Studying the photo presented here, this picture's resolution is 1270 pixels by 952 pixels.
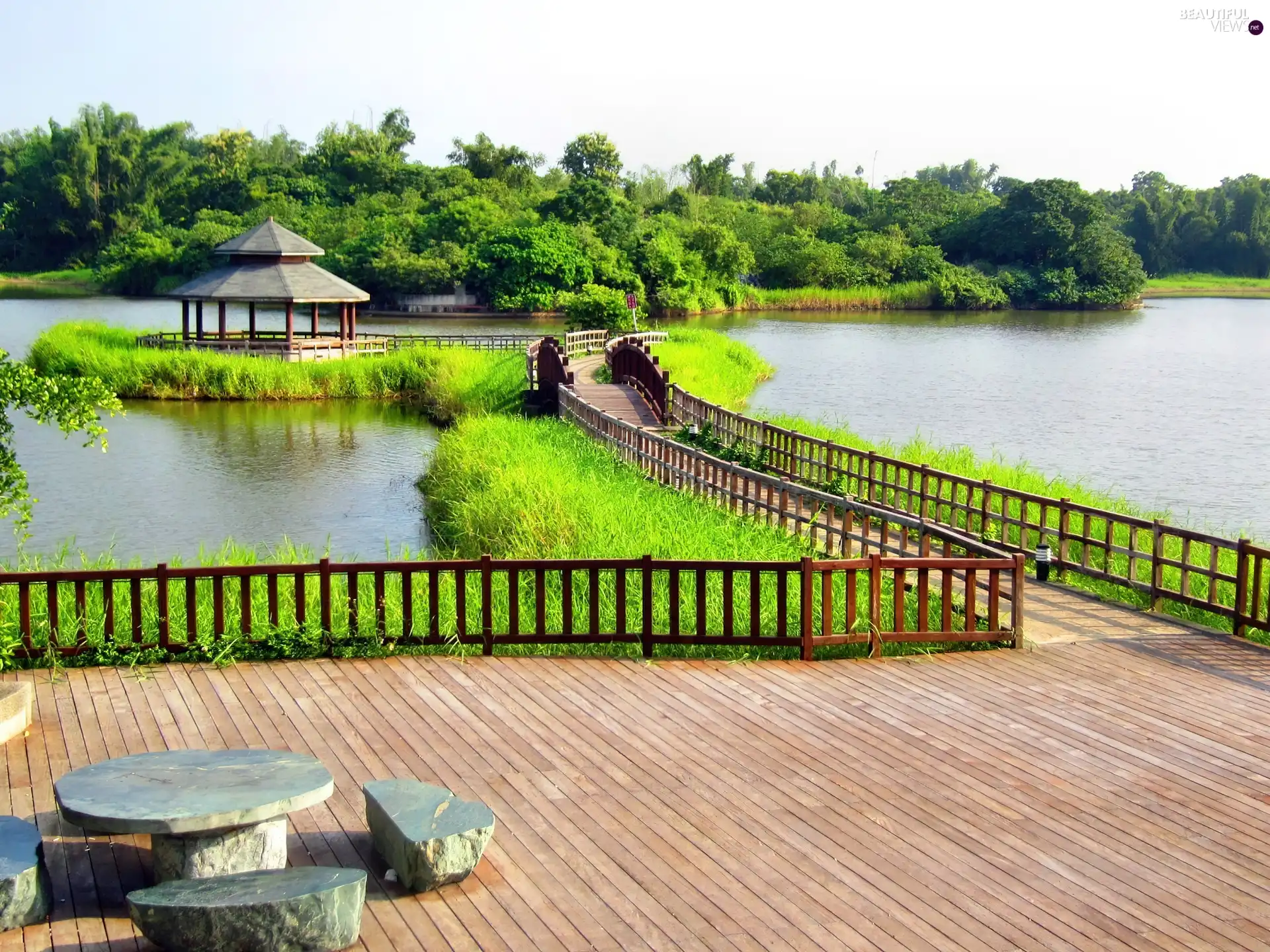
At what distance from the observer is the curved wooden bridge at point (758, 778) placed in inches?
235

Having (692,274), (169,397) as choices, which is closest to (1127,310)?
(692,274)

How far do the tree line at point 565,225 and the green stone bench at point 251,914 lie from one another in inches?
2597

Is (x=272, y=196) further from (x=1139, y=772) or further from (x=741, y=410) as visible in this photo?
(x=1139, y=772)

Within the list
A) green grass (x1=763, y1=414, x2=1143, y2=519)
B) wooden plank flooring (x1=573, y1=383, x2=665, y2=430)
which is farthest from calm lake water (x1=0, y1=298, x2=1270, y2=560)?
wooden plank flooring (x1=573, y1=383, x2=665, y2=430)

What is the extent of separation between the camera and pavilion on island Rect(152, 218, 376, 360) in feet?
140

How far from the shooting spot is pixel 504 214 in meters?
79.5

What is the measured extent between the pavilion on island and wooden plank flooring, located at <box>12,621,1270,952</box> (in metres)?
34.6

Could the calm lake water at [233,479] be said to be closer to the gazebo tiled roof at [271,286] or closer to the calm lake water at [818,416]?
the calm lake water at [818,416]

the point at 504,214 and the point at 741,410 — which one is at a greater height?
the point at 504,214

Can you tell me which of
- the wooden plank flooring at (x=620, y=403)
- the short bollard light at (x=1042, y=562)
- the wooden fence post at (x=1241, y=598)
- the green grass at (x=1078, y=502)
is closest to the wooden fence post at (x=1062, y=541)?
the short bollard light at (x=1042, y=562)

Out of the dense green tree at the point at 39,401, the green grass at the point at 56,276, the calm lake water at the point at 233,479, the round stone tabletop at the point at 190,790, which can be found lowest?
the calm lake water at the point at 233,479

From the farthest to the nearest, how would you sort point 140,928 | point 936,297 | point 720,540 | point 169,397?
point 936,297, point 169,397, point 720,540, point 140,928

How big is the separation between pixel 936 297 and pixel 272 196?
45755 millimetres

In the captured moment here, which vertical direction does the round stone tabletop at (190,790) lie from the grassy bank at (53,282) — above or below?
below
